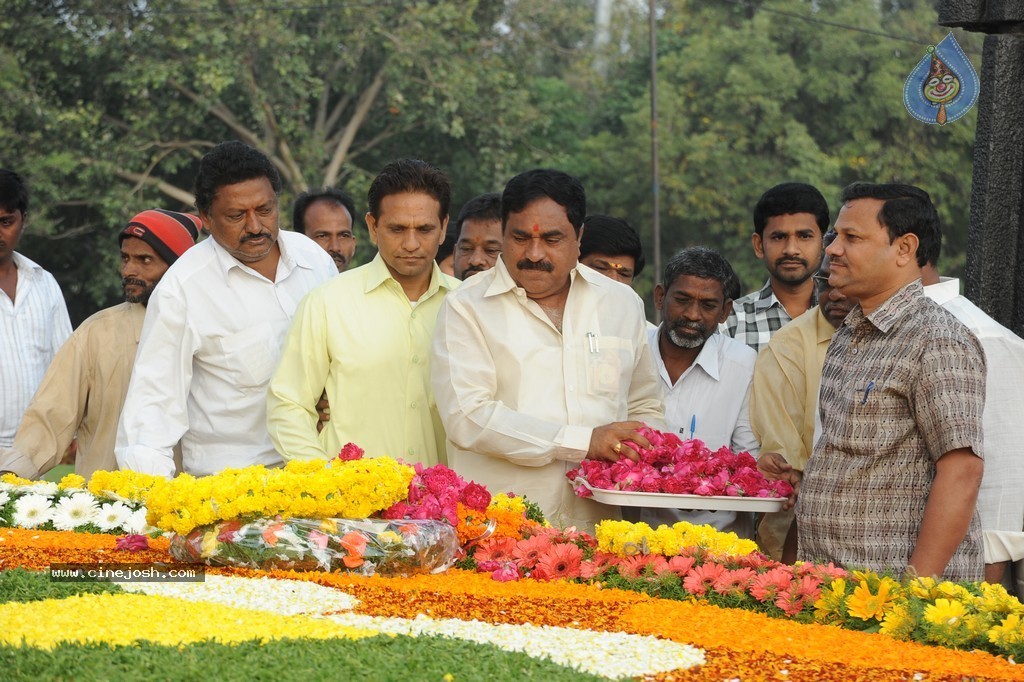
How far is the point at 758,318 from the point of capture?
252 inches

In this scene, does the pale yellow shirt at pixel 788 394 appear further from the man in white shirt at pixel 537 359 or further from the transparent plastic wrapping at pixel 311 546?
the transparent plastic wrapping at pixel 311 546

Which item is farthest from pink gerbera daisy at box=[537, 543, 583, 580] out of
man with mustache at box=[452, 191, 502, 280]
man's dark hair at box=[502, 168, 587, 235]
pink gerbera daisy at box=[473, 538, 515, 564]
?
man with mustache at box=[452, 191, 502, 280]

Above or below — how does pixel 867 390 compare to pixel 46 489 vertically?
above

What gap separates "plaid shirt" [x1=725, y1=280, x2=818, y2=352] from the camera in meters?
6.35

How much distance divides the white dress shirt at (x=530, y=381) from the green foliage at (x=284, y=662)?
1.56 metres

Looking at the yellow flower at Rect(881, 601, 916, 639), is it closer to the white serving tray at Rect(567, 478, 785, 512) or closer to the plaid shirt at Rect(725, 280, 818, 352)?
the white serving tray at Rect(567, 478, 785, 512)

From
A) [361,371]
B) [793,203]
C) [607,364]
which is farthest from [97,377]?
[793,203]

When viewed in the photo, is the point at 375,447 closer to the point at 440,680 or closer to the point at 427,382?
the point at 427,382

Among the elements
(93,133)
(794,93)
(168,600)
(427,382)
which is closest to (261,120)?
→ (93,133)

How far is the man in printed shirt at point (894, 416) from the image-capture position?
392cm

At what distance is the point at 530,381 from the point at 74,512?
1.80 metres

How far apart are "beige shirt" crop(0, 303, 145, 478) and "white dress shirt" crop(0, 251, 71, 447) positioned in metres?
0.54

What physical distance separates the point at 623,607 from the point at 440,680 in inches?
36.9

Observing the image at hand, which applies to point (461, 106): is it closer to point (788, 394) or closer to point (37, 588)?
point (788, 394)
